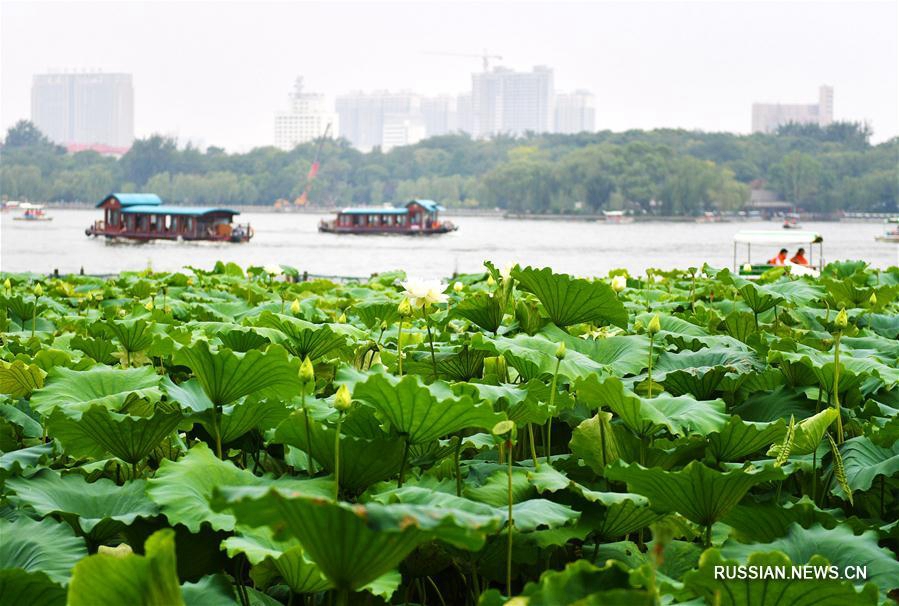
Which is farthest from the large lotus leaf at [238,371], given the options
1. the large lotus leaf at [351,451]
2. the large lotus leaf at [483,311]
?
the large lotus leaf at [483,311]

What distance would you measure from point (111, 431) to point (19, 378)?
75 centimetres

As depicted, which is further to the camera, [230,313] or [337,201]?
[337,201]

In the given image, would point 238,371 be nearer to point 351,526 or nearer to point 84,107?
point 351,526

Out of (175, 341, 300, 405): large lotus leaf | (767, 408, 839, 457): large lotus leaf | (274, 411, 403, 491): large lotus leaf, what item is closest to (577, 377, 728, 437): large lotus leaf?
(767, 408, 839, 457): large lotus leaf

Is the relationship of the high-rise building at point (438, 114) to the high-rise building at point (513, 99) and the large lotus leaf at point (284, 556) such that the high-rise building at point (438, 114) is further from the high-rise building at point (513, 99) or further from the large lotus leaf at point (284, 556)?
the large lotus leaf at point (284, 556)

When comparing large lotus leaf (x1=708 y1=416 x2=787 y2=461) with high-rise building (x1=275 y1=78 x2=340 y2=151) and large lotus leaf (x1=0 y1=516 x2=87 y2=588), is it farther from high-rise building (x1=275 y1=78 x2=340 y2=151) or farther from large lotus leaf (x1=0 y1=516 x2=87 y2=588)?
high-rise building (x1=275 y1=78 x2=340 y2=151)

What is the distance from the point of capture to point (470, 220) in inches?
3059

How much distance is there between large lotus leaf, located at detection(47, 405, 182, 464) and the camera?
4.97 ft

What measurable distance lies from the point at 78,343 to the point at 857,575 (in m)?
1.92

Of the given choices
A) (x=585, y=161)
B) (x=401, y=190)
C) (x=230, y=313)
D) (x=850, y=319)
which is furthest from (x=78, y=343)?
(x=401, y=190)

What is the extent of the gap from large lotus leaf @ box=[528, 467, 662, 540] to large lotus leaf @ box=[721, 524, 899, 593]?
12 centimetres

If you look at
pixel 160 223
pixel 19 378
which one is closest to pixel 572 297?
pixel 19 378

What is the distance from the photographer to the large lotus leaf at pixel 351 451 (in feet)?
4.55

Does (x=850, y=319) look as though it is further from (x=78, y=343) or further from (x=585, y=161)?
(x=585, y=161)
